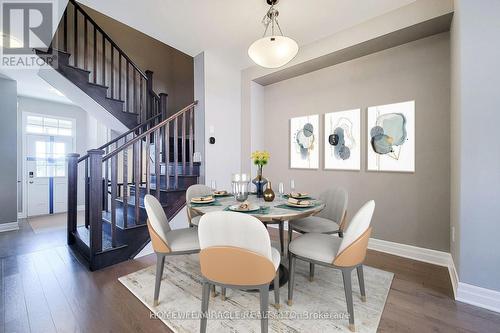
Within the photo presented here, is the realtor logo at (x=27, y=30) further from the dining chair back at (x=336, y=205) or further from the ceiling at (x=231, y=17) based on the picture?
the dining chair back at (x=336, y=205)

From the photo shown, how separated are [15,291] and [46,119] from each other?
492 cm

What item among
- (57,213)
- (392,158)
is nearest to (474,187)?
(392,158)

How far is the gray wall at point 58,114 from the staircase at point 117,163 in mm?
2415

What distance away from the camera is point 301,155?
3.63m

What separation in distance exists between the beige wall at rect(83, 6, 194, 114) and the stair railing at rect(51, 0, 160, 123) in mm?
518

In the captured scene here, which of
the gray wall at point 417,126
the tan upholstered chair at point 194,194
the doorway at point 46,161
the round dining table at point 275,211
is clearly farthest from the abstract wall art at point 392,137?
the doorway at point 46,161

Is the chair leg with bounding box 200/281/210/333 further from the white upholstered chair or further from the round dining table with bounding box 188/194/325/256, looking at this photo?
the white upholstered chair

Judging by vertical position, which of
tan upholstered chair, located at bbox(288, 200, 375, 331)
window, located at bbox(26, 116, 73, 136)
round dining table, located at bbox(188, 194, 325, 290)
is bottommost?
tan upholstered chair, located at bbox(288, 200, 375, 331)

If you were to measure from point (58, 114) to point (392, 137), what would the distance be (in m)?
7.25

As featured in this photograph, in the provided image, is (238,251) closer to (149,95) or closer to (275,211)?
(275,211)

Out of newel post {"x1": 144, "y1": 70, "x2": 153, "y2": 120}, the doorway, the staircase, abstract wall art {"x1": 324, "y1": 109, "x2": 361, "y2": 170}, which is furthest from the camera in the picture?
the doorway

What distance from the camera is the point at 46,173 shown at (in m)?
5.28

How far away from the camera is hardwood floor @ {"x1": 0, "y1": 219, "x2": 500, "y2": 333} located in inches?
60.4

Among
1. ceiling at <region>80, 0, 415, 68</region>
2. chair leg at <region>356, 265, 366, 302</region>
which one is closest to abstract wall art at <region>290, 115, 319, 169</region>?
ceiling at <region>80, 0, 415, 68</region>
